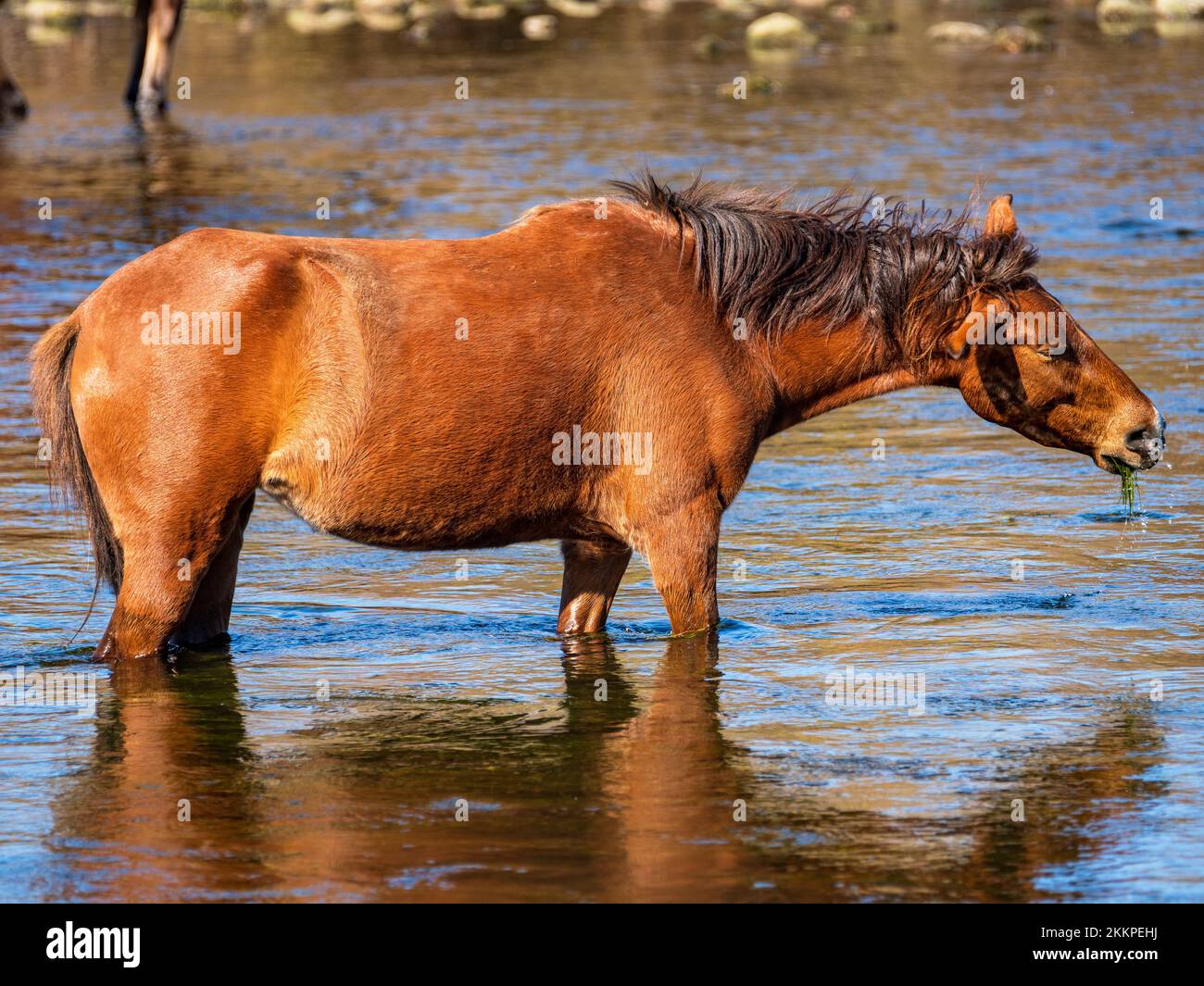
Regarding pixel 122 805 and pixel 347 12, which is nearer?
pixel 122 805

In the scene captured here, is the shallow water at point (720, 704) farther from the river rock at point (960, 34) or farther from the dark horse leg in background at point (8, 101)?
the river rock at point (960, 34)

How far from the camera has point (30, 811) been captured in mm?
5477

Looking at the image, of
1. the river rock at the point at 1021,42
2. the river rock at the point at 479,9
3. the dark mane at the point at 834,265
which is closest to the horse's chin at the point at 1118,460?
the dark mane at the point at 834,265

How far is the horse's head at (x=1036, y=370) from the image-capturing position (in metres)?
6.87

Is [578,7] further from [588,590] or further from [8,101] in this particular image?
→ [588,590]

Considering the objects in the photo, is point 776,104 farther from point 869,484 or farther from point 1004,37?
point 869,484

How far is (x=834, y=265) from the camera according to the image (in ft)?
22.5

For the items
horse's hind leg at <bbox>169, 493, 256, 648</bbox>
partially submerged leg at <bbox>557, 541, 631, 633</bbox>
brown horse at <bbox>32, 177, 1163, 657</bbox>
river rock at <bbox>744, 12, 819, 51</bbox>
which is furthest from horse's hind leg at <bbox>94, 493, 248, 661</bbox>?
river rock at <bbox>744, 12, 819, 51</bbox>

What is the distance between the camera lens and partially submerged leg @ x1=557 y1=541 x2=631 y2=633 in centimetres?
716

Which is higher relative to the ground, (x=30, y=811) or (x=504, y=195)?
(x=504, y=195)

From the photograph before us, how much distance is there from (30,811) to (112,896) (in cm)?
79

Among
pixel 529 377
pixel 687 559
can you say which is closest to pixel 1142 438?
pixel 687 559
